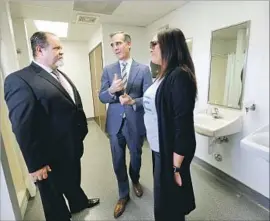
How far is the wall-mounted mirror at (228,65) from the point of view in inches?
36.8

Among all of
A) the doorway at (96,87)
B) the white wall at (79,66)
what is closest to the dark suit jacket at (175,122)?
the doorway at (96,87)

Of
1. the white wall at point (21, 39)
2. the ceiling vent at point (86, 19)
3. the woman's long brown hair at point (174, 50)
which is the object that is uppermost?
the ceiling vent at point (86, 19)

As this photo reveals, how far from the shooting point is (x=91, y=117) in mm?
3785

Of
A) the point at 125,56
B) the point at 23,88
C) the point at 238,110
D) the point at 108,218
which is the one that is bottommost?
the point at 108,218

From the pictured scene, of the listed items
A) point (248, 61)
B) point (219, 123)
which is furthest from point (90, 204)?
point (248, 61)

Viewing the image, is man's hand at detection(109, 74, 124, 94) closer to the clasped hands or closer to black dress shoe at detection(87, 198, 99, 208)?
the clasped hands

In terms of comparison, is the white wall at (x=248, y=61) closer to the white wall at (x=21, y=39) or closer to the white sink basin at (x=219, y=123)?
the white sink basin at (x=219, y=123)

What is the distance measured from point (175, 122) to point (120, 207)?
36.5 inches

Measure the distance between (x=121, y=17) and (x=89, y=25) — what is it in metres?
0.56

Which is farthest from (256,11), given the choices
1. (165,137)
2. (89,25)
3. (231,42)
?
(89,25)

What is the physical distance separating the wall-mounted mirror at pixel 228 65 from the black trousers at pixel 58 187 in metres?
1.15

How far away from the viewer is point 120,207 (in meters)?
1.35

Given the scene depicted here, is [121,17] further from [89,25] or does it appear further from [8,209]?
[8,209]

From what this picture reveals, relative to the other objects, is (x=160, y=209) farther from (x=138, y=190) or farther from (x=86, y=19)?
(x=86, y=19)
